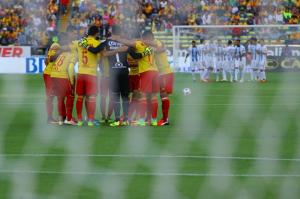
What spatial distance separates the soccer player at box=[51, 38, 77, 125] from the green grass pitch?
16.2 inches

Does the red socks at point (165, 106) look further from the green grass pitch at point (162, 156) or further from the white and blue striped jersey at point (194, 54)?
the white and blue striped jersey at point (194, 54)

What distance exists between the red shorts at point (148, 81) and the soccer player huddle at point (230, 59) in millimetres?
14274

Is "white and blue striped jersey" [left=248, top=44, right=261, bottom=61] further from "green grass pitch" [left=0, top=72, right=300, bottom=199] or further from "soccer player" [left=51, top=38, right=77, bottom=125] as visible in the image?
"soccer player" [left=51, top=38, right=77, bottom=125]

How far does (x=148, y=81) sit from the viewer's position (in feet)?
48.3

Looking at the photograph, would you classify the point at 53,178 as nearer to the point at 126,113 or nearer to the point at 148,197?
the point at 148,197

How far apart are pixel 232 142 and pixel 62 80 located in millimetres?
3548

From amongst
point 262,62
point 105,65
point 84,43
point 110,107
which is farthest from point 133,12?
point 262,62

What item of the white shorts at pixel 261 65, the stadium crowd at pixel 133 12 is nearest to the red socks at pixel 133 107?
the stadium crowd at pixel 133 12

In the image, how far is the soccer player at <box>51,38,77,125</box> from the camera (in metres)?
15.1

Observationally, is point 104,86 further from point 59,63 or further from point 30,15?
point 30,15

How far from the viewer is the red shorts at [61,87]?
15281 millimetres

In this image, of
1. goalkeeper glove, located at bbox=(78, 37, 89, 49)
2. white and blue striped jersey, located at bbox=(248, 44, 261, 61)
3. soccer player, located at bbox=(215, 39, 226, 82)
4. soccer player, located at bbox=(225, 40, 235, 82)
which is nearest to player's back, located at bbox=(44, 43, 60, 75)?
goalkeeper glove, located at bbox=(78, 37, 89, 49)

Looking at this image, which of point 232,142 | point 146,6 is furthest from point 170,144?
point 146,6

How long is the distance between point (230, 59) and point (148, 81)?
50.3 ft
